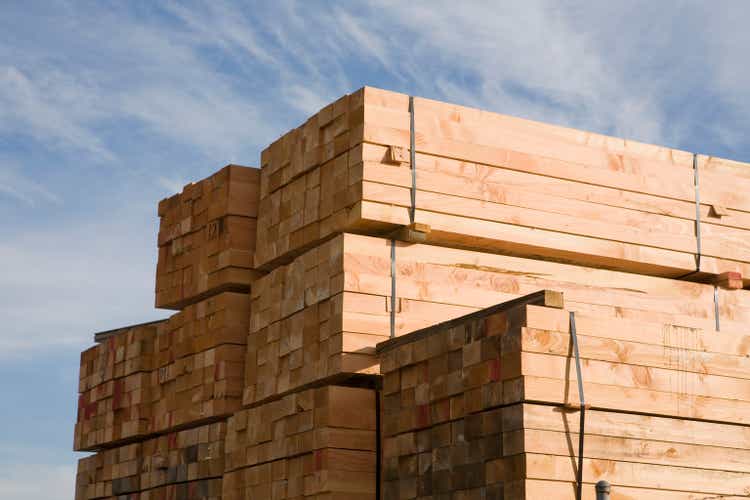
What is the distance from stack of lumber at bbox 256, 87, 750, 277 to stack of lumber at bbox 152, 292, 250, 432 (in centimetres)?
62

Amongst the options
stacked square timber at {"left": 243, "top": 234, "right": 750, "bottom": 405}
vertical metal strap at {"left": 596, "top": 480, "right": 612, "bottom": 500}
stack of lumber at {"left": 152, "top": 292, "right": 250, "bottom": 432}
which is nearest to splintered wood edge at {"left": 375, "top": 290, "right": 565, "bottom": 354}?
stacked square timber at {"left": 243, "top": 234, "right": 750, "bottom": 405}

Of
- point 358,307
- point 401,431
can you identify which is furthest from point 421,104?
point 401,431

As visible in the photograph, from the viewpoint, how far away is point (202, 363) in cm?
1116

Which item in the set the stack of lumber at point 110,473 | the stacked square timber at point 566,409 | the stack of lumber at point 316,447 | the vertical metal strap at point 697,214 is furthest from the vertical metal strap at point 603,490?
the stack of lumber at point 110,473

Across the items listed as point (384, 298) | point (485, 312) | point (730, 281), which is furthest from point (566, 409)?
point (730, 281)

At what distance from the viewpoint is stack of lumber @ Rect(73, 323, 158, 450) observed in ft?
40.0

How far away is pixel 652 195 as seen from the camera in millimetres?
10523

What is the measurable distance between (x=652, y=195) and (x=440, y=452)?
11.5 ft

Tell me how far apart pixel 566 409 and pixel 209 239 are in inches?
189

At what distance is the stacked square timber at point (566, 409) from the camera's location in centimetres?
760

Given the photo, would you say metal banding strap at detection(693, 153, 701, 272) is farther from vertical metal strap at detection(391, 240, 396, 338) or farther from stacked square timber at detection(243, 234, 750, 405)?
vertical metal strap at detection(391, 240, 396, 338)

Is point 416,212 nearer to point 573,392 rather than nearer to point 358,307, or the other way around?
point 358,307

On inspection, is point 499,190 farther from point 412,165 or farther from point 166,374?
point 166,374

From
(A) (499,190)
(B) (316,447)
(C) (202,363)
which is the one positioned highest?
(A) (499,190)
